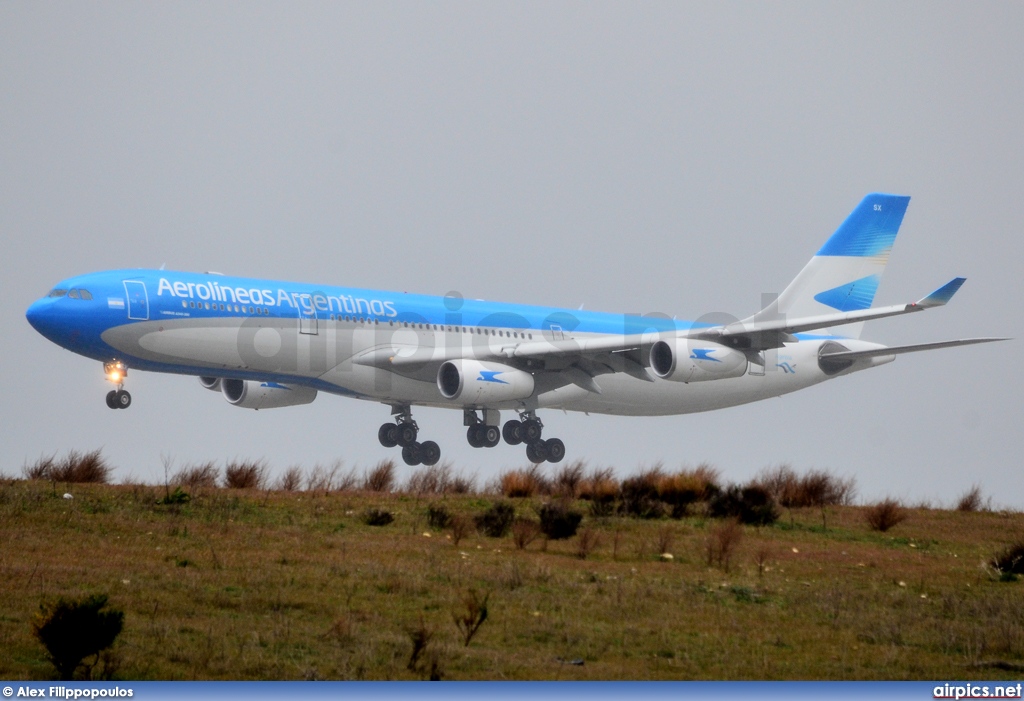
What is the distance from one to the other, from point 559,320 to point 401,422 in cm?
582

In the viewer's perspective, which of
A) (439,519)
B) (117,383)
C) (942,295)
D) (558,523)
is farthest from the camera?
(117,383)

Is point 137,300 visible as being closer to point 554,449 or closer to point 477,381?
point 477,381

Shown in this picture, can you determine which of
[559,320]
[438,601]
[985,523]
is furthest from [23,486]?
[985,523]

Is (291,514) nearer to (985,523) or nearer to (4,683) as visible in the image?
(4,683)

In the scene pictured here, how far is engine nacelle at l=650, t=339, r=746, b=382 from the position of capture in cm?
3303

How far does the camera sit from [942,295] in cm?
2859

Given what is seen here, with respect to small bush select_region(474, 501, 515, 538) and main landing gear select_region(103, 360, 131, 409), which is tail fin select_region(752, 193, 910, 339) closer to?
small bush select_region(474, 501, 515, 538)

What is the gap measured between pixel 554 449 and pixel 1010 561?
58.0ft

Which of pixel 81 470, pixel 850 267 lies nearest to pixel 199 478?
pixel 81 470

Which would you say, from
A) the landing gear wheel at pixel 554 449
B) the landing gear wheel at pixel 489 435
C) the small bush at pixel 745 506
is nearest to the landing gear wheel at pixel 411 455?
the landing gear wheel at pixel 489 435

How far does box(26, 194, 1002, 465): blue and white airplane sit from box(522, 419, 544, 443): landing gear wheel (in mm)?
43

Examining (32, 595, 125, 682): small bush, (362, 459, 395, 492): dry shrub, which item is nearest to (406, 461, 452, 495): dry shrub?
(362, 459, 395, 492): dry shrub

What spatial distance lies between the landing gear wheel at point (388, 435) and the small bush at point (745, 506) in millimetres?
12502

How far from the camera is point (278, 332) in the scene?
3294 cm
